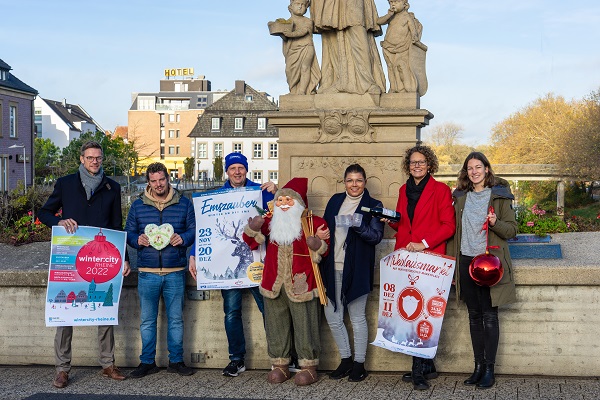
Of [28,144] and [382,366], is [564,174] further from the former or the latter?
[382,366]

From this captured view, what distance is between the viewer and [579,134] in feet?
174

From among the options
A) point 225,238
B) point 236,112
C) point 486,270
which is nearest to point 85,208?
point 225,238

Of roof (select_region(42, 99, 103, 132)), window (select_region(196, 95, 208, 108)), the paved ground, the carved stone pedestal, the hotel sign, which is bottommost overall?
the paved ground

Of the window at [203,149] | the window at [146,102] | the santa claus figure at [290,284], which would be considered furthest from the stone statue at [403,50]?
the window at [146,102]

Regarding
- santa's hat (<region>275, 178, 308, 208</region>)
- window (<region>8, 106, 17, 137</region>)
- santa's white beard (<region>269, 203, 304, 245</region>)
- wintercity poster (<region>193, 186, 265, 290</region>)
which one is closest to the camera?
santa's white beard (<region>269, 203, 304, 245</region>)

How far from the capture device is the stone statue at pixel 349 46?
34.2 ft

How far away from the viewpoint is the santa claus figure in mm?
7180

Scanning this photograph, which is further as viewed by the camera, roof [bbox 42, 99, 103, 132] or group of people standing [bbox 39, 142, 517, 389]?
roof [bbox 42, 99, 103, 132]

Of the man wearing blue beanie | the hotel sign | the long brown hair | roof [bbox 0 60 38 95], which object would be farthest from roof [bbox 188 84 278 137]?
the long brown hair

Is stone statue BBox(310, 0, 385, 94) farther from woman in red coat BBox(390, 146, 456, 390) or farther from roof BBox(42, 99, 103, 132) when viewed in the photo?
roof BBox(42, 99, 103, 132)

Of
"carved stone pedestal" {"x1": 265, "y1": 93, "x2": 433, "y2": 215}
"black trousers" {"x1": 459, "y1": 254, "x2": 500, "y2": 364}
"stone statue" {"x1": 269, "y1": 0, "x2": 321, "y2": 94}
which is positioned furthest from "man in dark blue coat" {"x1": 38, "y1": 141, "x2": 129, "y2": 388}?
"stone statue" {"x1": 269, "y1": 0, "x2": 321, "y2": 94}

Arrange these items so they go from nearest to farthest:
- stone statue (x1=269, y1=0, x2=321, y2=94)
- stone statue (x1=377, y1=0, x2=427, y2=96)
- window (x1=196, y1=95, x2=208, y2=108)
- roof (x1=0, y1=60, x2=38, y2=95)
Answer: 1. stone statue (x1=377, y1=0, x2=427, y2=96)
2. stone statue (x1=269, y1=0, x2=321, y2=94)
3. roof (x1=0, y1=60, x2=38, y2=95)
4. window (x1=196, y1=95, x2=208, y2=108)

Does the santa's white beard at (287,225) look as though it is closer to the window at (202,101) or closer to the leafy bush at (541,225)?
the leafy bush at (541,225)

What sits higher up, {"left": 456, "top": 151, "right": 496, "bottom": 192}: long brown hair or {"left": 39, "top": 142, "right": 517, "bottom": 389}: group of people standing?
{"left": 456, "top": 151, "right": 496, "bottom": 192}: long brown hair
